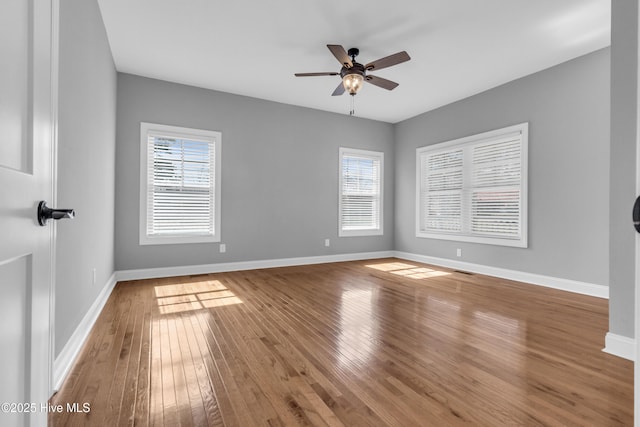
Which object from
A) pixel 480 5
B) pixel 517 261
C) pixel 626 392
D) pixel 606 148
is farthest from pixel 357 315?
pixel 606 148

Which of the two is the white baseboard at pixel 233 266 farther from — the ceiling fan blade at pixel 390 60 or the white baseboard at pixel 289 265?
the ceiling fan blade at pixel 390 60

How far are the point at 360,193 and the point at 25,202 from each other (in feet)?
18.7

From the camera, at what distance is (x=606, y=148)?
3477 mm

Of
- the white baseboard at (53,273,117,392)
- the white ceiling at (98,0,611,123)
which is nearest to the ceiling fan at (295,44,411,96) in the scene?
the white ceiling at (98,0,611,123)

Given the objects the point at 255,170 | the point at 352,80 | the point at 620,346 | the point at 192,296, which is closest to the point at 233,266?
the point at 192,296

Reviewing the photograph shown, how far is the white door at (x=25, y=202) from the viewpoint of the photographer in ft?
2.40

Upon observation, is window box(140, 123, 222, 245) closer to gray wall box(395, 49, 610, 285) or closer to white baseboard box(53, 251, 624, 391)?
white baseboard box(53, 251, 624, 391)

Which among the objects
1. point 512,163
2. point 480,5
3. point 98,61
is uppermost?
point 480,5

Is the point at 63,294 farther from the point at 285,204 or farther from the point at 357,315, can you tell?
the point at 285,204

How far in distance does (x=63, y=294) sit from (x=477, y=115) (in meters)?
5.54

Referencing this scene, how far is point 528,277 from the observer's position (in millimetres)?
4195

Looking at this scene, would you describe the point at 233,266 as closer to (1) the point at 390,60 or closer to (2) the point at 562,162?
(1) the point at 390,60

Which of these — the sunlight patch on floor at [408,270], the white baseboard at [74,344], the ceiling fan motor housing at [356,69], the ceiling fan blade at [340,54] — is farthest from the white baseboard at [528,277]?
the white baseboard at [74,344]

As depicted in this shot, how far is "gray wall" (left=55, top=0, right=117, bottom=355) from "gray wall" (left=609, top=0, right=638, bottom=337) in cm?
366
